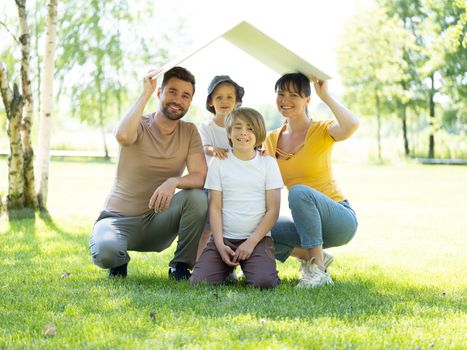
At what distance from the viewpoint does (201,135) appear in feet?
16.8

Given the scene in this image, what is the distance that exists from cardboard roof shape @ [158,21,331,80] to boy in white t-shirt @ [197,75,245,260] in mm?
300

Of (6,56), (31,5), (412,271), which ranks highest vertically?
(31,5)

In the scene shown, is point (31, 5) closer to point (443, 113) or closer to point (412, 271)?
point (443, 113)

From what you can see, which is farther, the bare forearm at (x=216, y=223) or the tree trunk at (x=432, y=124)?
the tree trunk at (x=432, y=124)

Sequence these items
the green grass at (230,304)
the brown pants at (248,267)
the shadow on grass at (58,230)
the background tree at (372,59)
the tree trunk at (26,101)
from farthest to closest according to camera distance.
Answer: the background tree at (372,59) → the tree trunk at (26,101) → the shadow on grass at (58,230) → the brown pants at (248,267) → the green grass at (230,304)

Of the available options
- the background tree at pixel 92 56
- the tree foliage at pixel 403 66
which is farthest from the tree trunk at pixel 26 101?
the tree foliage at pixel 403 66

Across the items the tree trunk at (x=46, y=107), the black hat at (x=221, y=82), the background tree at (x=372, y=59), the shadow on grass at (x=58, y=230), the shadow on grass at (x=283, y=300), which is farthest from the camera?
the background tree at (x=372, y=59)

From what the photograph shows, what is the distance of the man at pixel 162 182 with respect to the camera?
15.0 ft

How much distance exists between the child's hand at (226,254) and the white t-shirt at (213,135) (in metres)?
0.92

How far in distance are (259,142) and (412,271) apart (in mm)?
1790

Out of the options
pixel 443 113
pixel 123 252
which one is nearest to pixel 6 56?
pixel 443 113

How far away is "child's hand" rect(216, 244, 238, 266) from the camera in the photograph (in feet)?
14.0

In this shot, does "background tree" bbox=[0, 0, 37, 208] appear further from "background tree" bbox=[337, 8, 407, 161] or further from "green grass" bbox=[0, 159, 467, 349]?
"background tree" bbox=[337, 8, 407, 161]

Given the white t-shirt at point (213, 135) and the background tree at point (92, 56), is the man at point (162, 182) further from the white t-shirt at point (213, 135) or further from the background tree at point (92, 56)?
the background tree at point (92, 56)
